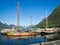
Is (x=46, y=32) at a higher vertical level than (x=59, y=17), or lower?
lower

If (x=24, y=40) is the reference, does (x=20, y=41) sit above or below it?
below

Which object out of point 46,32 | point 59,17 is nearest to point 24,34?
point 46,32

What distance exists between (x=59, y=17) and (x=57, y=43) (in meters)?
185

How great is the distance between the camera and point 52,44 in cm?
1527

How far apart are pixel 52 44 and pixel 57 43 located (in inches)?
32.9

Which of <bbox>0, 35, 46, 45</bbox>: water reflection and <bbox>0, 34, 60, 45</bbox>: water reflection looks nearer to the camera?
<bbox>0, 35, 46, 45</bbox>: water reflection

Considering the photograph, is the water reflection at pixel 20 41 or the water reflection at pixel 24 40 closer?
the water reflection at pixel 20 41

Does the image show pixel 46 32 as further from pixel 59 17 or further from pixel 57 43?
pixel 59 17

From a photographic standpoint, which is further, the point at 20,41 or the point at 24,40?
the point at 24,40

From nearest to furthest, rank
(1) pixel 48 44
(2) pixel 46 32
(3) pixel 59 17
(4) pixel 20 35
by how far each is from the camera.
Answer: (1) pixel 48 44 → (4) pixel 20 35 → (2) pixel 46 32 → (3) pixel 59 17

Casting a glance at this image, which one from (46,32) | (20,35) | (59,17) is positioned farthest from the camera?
(59,17)

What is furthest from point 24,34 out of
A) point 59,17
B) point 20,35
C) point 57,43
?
point 59,17

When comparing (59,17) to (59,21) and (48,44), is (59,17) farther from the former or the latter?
(48,44)

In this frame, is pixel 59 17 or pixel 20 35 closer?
pixel 20 35
